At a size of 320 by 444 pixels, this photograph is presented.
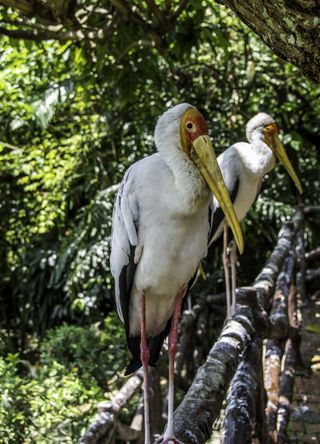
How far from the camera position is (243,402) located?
1936 mm

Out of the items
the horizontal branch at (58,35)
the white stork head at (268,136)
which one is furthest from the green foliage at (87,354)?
the horizontal branch at (58,35)

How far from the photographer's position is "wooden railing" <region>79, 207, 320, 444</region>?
1808mm

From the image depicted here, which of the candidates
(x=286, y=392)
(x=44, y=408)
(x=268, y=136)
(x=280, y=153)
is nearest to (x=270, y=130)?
(x=268, y=136)

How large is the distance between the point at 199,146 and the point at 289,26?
111 cm

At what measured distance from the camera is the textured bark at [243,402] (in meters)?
1.76

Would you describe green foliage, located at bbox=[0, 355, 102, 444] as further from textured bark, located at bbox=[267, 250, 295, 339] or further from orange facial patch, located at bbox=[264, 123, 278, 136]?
orange facial patch, located at bbox=[264, 123, 278, 136]

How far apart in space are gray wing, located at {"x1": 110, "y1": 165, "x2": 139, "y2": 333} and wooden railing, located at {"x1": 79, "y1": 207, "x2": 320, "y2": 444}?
0.45 meters

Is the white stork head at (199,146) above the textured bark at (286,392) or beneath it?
above

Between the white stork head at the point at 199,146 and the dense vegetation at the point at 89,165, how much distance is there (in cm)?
349

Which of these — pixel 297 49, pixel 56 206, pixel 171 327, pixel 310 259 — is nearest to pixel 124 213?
pixel 171 327

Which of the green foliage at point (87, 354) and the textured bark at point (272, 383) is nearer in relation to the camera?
the textured bark at point (272, 383)

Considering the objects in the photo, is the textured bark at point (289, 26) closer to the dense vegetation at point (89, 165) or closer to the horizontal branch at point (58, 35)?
the horizontal branch at point (58, 35)

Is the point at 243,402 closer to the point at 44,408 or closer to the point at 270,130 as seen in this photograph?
the point at 44,408

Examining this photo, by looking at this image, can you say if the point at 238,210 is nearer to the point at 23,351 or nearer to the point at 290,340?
the point at 290,340
